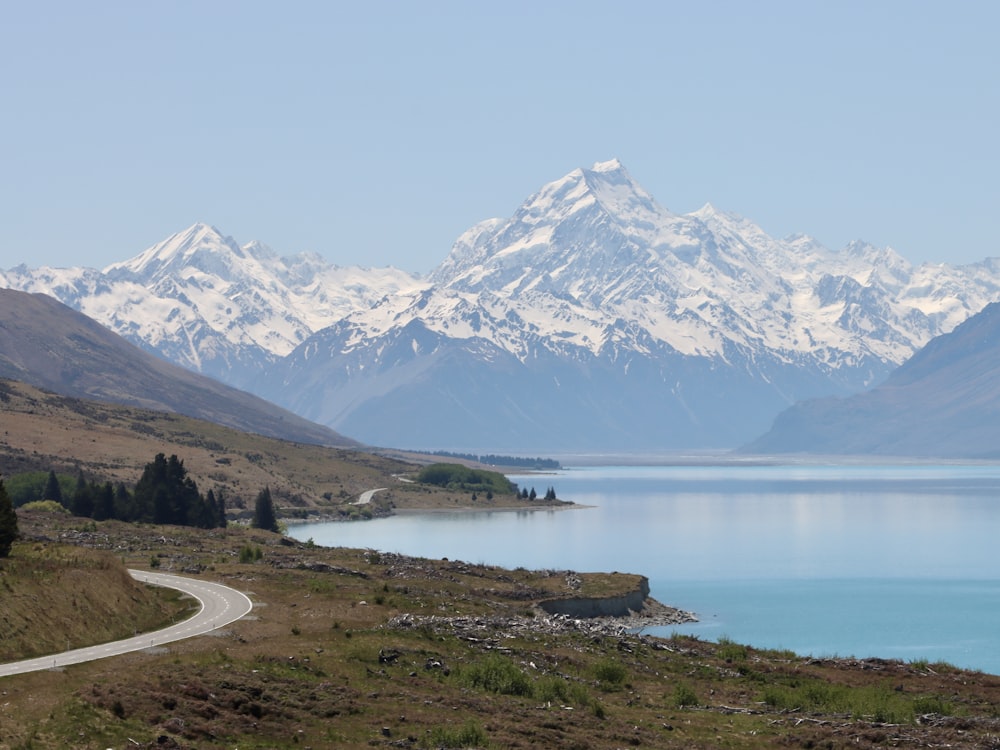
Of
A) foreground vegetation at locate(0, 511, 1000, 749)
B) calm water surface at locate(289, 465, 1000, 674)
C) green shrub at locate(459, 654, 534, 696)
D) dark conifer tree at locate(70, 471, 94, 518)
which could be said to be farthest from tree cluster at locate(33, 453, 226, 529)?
green shrub at locate(459, 654, 534, 696)

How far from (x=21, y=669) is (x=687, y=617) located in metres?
70.7

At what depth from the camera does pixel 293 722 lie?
41250 mm

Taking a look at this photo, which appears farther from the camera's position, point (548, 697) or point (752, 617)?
point (752, 617)

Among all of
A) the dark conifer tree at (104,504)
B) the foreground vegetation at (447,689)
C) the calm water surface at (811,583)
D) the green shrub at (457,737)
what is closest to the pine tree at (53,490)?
the dark conifer tree at (104,504)

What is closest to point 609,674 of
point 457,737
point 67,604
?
point 457,737

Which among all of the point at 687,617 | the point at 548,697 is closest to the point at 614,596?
the point at 687,617

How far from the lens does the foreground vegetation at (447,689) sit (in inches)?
1575

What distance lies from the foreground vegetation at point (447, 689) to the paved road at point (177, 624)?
1.04 metres

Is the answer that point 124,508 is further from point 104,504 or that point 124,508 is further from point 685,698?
point 685,698

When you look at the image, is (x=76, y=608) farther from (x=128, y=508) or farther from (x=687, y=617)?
(x=128, y=508)

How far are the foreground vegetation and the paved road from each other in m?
1.04

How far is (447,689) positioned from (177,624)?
13670 mm

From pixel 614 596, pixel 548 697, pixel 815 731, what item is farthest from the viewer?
pixel 614 596

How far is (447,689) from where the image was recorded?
48.2 metres
